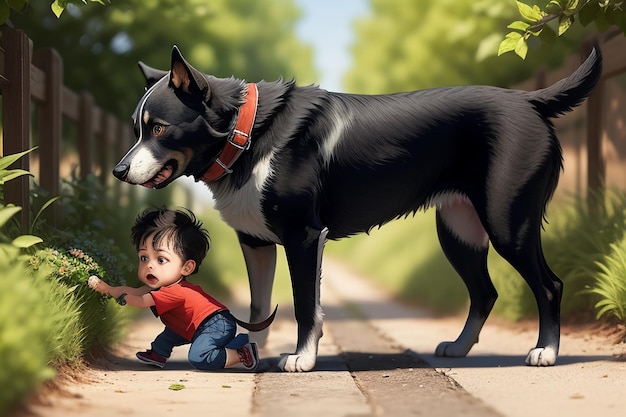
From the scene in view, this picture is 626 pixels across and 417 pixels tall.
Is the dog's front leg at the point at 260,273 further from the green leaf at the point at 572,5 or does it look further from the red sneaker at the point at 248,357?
the green leaf at the point at 572,5

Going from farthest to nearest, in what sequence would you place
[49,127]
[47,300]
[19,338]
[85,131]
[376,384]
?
[85,131], [49,127], [376,384], [47,300], [19,338]

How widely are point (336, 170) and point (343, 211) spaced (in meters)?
0.23

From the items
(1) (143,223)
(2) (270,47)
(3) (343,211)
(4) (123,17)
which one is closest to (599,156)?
(3) (343,211)

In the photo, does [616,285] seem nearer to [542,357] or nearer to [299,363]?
[542,357]

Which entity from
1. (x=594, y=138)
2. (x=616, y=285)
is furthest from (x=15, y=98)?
(x=594, y=138)

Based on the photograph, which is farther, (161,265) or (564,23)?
(564,23)

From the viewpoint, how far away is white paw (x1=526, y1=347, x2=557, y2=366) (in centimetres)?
473

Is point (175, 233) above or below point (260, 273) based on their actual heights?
above

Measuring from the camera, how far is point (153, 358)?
4.84 m

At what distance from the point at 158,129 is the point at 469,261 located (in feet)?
6.67

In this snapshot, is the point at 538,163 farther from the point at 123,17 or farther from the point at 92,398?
the point at 123,17

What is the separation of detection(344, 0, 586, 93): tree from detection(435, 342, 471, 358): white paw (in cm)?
412

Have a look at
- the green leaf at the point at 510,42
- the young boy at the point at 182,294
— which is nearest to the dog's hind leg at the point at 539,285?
the green leaf at the point at 510,42

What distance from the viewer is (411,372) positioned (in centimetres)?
459
